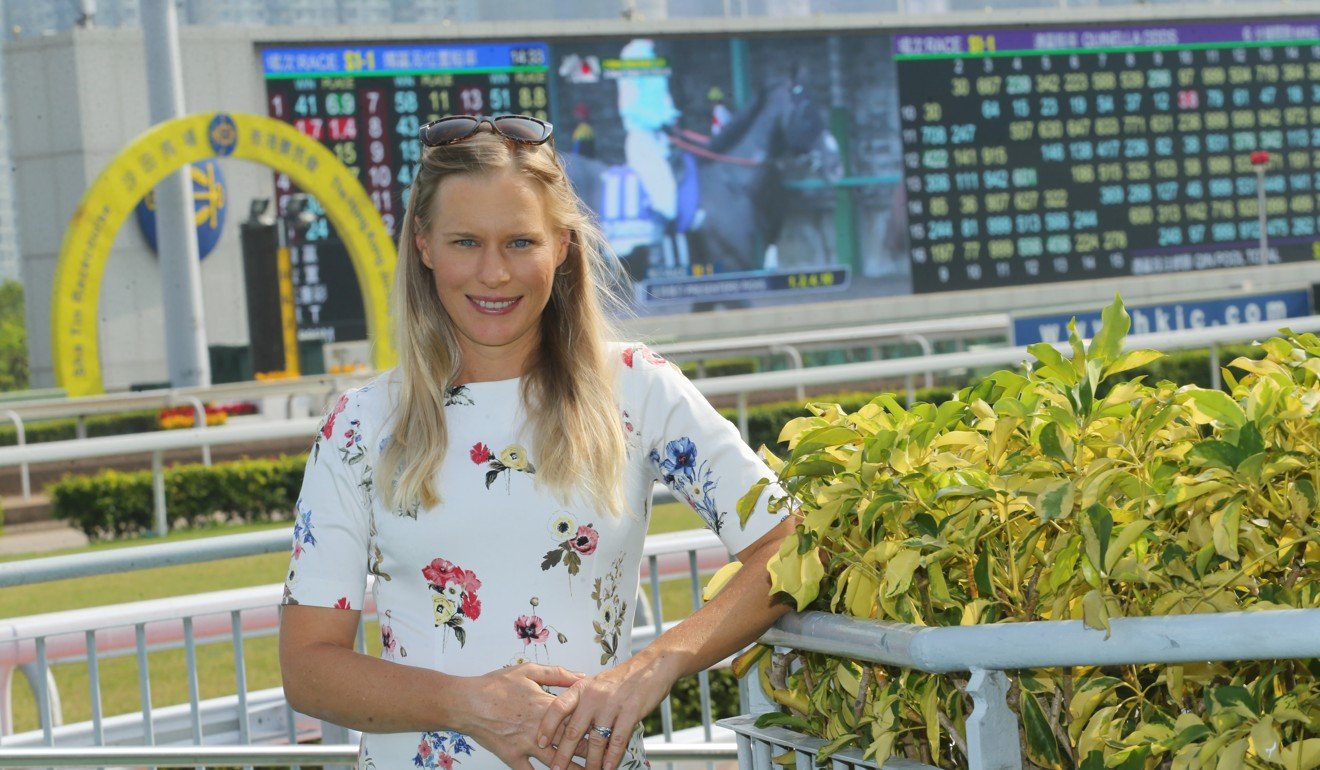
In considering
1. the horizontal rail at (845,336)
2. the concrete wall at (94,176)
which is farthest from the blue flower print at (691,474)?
the concrete wall at (94,176)

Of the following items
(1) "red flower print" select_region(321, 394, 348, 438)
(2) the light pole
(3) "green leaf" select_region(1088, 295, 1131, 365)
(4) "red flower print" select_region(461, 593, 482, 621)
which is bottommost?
(4) "red flower print" select_region(461, 593, 482, 621)

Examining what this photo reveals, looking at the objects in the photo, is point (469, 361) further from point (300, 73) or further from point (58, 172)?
point (58, 172)

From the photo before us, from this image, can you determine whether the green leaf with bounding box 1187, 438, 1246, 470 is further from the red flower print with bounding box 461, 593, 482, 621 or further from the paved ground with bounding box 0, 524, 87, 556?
the paved ground with bounding box 0, 524, 87, 556

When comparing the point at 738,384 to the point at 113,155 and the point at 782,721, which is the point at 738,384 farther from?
the point at 113,155

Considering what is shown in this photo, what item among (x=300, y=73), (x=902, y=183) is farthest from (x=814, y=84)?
(x=300, y=73)

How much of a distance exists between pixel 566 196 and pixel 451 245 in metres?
0.14

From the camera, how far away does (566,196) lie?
5.74ft

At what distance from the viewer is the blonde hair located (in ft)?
5.42

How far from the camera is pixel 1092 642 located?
1213 mm

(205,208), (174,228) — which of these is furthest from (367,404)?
(205,208)

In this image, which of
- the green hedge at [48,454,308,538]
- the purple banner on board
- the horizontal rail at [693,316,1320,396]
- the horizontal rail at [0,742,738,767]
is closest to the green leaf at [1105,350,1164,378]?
the horizontal rail at [0,742,738,767]

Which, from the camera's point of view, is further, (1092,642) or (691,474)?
(691,474)

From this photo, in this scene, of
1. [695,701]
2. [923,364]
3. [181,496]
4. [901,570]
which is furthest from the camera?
[181,496]

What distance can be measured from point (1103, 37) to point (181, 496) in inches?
479
